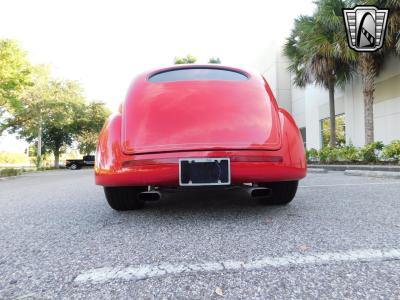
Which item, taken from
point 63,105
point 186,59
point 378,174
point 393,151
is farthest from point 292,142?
point 186,59

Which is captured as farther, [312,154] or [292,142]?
[312,154]

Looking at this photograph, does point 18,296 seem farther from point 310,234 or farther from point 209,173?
point 310,234

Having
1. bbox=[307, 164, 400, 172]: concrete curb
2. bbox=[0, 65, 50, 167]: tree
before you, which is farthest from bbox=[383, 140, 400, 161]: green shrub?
bbox=[0, 65, 50, 167]: tree

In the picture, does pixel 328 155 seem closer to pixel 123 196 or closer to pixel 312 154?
pixel 312 154

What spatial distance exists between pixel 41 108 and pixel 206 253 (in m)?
27.3

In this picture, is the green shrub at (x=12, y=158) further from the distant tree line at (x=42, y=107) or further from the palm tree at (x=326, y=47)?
the palm tree at (x=326, y=47)

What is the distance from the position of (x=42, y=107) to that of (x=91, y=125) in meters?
9.85

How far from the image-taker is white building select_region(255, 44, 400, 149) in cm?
1221

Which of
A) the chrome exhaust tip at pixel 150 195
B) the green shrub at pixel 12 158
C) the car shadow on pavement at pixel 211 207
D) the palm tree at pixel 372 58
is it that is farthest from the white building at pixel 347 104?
the green shrub at pixel 12 158

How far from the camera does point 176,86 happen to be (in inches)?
116

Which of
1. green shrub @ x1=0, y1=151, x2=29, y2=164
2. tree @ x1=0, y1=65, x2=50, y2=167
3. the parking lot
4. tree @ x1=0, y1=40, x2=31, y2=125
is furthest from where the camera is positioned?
green shrub @ x1=0, y1=151, x2=29, y2=164

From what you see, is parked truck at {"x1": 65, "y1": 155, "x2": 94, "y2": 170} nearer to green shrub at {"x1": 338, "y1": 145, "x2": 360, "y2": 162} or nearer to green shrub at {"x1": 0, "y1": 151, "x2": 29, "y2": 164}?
green shrub at {"x1": 0, "y1": 151, "x2": 29, "y2": 164}

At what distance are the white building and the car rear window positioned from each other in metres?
11.3

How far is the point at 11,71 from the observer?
52.0ft
